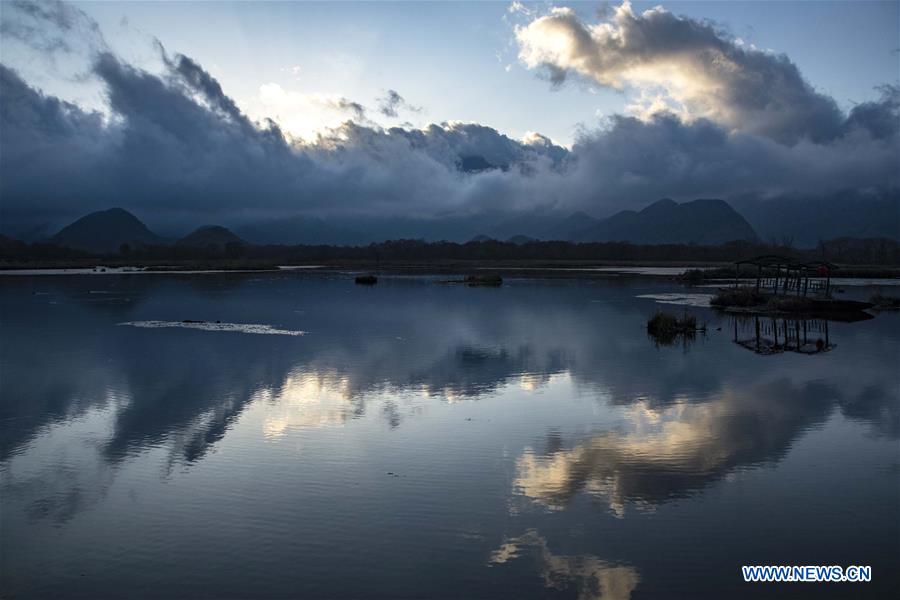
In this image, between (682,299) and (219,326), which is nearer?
(219,326)

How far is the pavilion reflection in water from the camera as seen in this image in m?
27.8

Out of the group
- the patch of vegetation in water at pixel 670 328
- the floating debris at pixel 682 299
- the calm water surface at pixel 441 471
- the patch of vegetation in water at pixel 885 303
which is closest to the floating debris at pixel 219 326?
the calm water surface at pixel 441 471

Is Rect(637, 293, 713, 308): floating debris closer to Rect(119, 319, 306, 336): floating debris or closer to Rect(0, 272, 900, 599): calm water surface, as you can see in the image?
Rect(0, 272, 900, 599): calm water surface

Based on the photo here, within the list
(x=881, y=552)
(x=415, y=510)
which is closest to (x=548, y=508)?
(x=415, y=510)

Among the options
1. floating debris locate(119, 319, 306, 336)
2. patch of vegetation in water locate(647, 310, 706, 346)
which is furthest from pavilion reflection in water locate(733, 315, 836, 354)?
A: floating debris locate(119, 319, 306, 336)

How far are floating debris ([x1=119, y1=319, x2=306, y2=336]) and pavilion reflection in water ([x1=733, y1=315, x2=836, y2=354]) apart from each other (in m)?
18.3

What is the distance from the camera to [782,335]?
3161cm

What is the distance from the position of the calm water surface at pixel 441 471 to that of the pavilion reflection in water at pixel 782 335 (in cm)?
165

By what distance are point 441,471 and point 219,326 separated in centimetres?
2435

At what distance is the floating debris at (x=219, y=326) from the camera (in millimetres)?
32031

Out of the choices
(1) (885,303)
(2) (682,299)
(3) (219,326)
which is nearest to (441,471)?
(3) (219,326)

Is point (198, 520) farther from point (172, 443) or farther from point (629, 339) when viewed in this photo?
point (629, 339)

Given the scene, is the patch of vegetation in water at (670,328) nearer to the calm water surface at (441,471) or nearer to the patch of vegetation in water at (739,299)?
the calm water surface at (441,471)

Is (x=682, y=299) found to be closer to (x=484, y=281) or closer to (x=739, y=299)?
(x=739, y=299)
